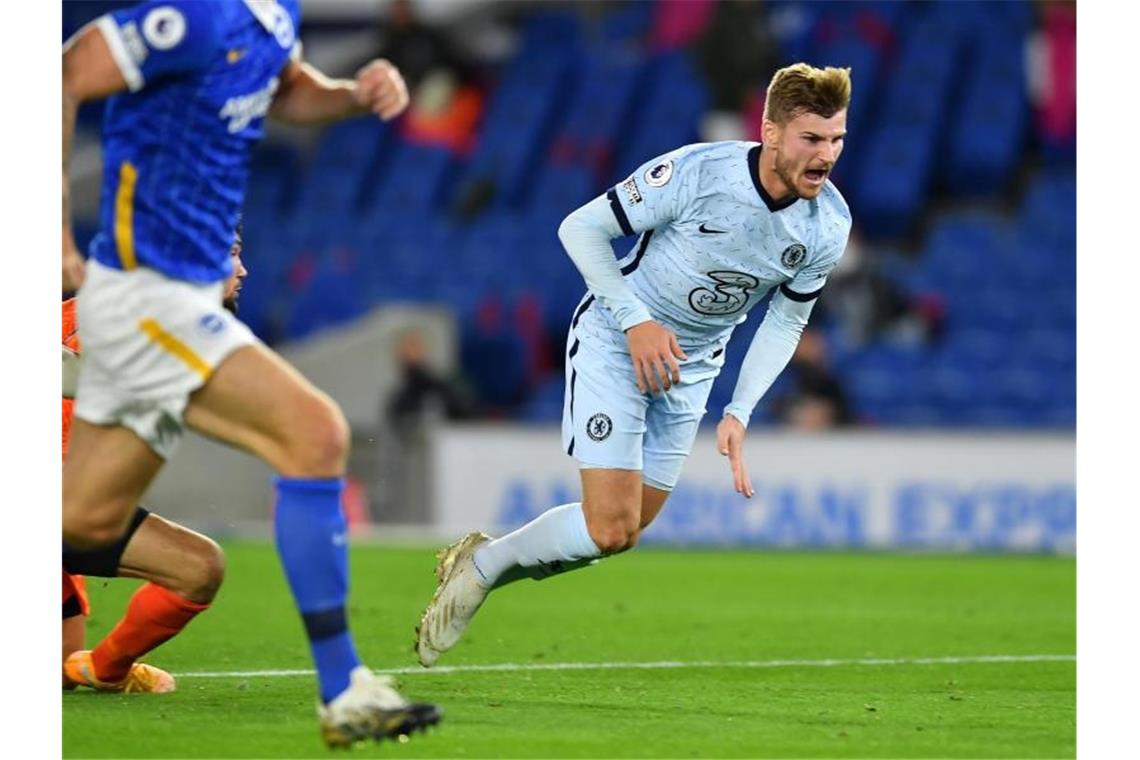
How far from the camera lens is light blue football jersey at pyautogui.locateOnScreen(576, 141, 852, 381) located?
22.5 feet

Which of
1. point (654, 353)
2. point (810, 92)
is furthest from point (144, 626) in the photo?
point (810, 92)

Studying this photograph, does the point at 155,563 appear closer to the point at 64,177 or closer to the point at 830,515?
→ the point at 64,177

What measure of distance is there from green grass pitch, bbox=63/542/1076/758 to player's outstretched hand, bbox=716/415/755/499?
752 millimetres

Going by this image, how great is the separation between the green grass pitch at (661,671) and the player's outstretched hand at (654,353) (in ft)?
3.59

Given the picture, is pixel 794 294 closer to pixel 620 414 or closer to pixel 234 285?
pixel 620 414

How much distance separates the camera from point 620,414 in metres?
7.05

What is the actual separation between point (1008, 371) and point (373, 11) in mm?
11332

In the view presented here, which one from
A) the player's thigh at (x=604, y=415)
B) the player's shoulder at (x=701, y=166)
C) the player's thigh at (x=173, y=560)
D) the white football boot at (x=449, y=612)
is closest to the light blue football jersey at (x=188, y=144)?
the player's thigh at (x=173, y=560)

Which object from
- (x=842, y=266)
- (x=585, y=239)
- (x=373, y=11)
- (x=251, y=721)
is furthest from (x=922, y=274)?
(x=251, y=721)

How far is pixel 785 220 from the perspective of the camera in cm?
686

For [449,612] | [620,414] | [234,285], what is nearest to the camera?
[234,285]

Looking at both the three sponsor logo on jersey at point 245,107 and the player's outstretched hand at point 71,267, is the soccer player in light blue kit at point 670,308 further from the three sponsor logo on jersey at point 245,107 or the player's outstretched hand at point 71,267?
the player's outstretched hand at point 71,267

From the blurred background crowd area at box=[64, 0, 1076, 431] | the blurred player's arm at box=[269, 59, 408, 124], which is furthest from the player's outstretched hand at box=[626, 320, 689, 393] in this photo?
the blurred background crowd area at box=[64, 0, 1076, 431]

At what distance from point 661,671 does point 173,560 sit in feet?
6.85
